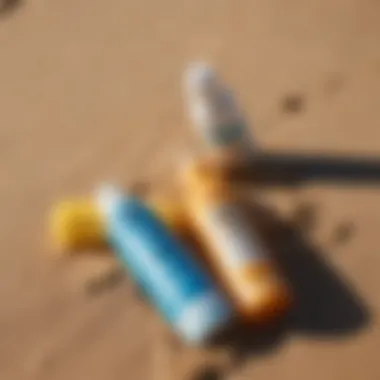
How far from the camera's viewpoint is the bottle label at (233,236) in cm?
76

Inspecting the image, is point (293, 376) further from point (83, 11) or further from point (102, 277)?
point (83, 11)

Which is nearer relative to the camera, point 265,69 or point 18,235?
point 18,235

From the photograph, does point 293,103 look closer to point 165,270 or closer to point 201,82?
point 201,82

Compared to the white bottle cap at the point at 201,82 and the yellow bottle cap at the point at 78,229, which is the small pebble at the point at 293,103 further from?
the yellow bottle cap at the point at 78,229

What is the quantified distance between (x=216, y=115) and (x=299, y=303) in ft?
0.61

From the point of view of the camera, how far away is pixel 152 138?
89 cm

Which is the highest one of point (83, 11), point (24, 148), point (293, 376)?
point (83, 11)

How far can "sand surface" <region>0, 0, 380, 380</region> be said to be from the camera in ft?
2.39

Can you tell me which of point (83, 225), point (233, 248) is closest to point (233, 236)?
point (233, 248)

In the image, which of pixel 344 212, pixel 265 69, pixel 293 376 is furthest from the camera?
pixel 265 69

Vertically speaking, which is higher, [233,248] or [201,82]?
[201,82]

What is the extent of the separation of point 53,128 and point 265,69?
0.21m

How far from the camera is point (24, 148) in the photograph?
0.87 m

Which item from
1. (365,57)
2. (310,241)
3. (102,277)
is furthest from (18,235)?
(365,57)
